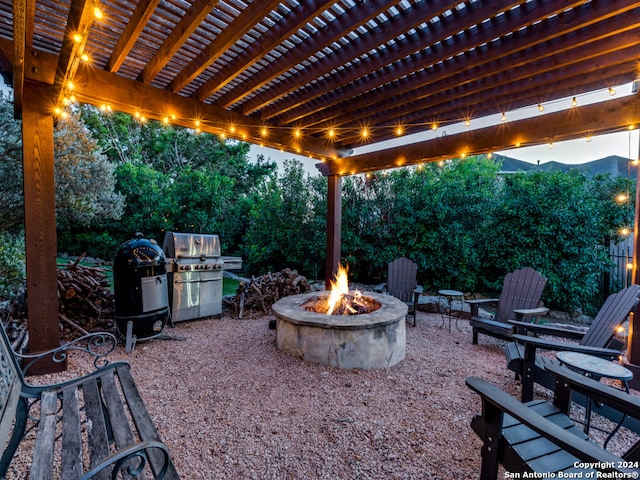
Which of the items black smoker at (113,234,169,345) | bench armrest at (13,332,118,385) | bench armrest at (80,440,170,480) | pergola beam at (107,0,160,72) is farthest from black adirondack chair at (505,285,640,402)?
black smoker at (113,234,169,345)

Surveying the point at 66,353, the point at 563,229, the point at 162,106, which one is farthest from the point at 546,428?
the point at 563,229

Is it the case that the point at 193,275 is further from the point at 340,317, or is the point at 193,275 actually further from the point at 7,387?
the point at 7,387

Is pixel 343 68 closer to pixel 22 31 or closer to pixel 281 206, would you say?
pixel 22 31

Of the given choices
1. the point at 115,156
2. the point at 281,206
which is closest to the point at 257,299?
the point at 281,206

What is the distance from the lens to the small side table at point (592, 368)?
1763mm

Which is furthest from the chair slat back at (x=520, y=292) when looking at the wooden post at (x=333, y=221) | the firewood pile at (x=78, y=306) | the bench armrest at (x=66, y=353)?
A: the firewood pile at (x=78, y=306)

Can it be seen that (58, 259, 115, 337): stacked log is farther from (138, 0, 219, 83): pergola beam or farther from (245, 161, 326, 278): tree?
(245, 161, 326, 278): tree

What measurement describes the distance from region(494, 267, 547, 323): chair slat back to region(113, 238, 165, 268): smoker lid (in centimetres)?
423

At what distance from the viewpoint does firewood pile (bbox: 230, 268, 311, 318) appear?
16.5 feet

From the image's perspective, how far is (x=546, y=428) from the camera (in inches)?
42.7

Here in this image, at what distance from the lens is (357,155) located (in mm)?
4883

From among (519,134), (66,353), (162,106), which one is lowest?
(66,353)

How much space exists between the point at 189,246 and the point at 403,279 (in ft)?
10.7

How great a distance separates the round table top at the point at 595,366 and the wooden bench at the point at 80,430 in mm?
2270
